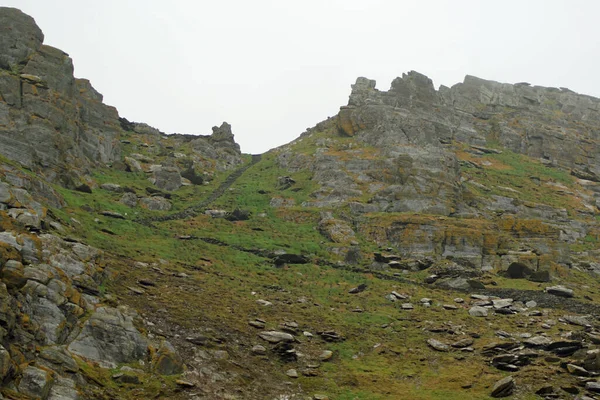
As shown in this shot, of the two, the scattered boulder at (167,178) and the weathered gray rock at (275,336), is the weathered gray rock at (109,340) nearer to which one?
the weathered gray rock at (275,336)

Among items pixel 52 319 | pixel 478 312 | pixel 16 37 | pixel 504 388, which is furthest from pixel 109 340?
pixel 16 37

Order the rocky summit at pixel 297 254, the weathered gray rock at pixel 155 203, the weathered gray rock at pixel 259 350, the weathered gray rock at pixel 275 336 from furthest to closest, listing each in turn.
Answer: the weathered gray rock at pixel 155 203 < the weathered gray rock at pixel 275 336 < the weathered gray rock at pixel 259 350 < the rocky summit at pixel 297 254

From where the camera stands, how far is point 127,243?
42.1m

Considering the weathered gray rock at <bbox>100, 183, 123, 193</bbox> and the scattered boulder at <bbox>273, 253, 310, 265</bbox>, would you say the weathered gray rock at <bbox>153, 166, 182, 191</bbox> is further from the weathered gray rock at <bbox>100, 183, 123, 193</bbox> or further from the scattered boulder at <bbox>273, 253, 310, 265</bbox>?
the scattered boulder at <bbox>273, 253, 310, 265</bbox>

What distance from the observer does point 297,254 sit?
52.3 metres

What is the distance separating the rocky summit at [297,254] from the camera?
22.0 meters

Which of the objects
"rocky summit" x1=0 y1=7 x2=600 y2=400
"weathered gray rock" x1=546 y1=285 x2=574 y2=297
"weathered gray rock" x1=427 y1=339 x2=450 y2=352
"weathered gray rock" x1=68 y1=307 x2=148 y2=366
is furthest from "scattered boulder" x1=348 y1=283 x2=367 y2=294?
"weathered gray rock" x1=68 y1=307 x2=148 y2=366

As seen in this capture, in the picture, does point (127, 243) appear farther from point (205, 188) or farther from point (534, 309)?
point (205, 188)

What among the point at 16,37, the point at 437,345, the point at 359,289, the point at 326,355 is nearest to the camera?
the point at 326,355

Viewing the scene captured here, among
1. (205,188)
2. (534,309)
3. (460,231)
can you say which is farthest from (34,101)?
(534,309)

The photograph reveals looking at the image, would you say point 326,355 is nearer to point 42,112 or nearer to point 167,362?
point 167,362

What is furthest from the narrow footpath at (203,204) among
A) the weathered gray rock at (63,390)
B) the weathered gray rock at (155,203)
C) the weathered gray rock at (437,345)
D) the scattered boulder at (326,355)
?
the weathered gray rock at (63,390)

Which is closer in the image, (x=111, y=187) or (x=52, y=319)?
(x=52, y=319)

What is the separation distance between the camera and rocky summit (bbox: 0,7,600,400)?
22.0m
